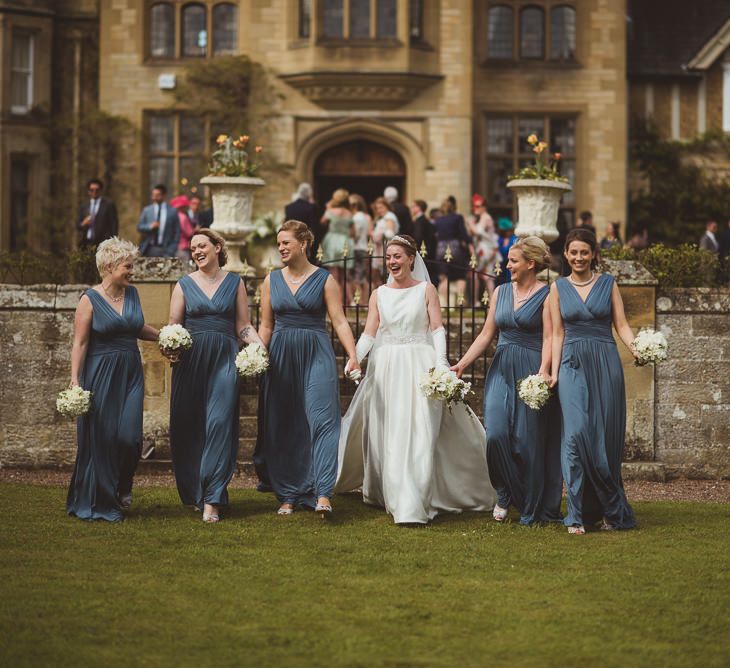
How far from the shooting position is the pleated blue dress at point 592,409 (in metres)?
9.14

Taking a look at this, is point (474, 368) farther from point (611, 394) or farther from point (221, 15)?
point (221, 15)

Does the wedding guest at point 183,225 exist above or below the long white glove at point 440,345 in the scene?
above

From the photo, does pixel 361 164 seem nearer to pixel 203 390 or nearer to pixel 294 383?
pixel 294 383

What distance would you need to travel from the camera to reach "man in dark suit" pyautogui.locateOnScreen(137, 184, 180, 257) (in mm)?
19797

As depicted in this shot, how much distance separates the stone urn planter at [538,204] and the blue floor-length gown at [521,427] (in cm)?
490

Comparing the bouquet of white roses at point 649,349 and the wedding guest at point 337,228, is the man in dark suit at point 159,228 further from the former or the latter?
the bouquet of white roses at point 649,349

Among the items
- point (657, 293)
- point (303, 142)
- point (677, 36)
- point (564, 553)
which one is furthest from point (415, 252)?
point (677, 36)

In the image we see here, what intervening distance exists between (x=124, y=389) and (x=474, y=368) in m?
4.41

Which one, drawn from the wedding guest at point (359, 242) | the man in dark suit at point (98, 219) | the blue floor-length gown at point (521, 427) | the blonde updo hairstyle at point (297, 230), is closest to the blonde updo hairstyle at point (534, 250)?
the blue floor-length gown at point (521, 427)

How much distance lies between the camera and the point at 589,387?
9.27m

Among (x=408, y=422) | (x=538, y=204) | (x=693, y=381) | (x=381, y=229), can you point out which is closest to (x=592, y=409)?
(x=408, y=422)

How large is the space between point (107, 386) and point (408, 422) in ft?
6.43

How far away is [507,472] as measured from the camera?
371 inches

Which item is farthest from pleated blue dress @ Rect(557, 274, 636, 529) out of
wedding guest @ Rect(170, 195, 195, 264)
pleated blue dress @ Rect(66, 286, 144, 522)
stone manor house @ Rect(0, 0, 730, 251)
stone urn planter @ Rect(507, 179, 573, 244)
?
stone manor house @ Rect(0, 0, 730, 251)
